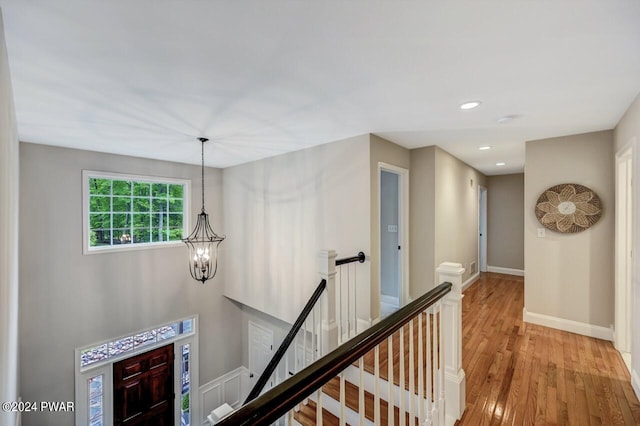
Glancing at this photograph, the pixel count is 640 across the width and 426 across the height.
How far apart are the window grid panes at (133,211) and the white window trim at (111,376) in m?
1.58

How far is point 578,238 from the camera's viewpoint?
10.6 ft

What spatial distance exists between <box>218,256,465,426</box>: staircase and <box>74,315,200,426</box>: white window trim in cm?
354

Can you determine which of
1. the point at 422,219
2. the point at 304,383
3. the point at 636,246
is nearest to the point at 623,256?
the point at 636,246

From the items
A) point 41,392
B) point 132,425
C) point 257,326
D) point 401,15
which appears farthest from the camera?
point 257,326

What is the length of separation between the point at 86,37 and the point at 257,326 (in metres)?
5.31

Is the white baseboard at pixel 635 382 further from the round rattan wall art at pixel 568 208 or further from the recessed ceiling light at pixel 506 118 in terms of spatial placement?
the recessed ceiling light at pixel 506 118

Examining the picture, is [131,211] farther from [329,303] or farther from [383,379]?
[383,379]

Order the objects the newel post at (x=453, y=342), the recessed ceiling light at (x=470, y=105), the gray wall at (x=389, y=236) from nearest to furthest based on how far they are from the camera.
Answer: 1. the newel post at (x=453, y=342)
2. the recessed ceiling light at (x=470, y=105)
3. the gray wall at (x=389, y=236)

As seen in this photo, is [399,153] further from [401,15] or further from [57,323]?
[57,323]

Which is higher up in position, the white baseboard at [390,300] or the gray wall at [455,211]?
the gray wall at [455,211]

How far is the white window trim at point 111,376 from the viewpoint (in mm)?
4016

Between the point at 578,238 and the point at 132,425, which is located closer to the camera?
the point at 578,238

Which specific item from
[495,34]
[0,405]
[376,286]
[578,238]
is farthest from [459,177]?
[0,405]

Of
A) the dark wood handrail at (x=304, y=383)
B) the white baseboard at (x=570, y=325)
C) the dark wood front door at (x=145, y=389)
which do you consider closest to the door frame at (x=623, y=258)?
the white baseboard at (x=570, y=325)
